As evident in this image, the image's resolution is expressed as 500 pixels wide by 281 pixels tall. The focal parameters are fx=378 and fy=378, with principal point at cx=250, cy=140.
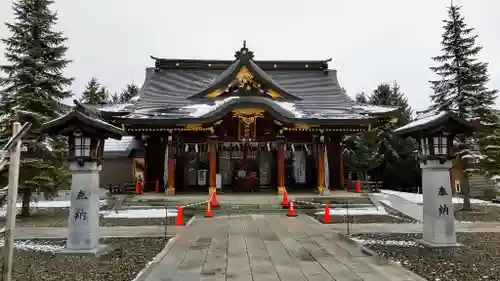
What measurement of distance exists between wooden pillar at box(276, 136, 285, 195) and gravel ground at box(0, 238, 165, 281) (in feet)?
34.2

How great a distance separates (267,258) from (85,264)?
3.61 m

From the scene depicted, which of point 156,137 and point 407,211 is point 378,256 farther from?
point 156,137

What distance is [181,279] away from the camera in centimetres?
620

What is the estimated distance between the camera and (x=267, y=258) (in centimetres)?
767

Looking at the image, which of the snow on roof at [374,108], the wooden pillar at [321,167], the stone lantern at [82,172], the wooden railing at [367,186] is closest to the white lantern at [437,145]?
the stone lantern at [82,172]

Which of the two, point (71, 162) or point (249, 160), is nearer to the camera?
point (71, 162)

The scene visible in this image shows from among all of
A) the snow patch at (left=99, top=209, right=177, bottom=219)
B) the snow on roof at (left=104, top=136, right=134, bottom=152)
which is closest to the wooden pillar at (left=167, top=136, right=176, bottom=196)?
the snow patch at (left=99, top=209, right=177, bottom=219)

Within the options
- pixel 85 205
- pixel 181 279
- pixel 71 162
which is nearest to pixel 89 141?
pixel 71 162

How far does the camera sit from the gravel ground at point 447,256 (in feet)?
21.3

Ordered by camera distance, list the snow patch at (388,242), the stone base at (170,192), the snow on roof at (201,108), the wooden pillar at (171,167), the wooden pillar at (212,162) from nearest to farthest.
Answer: the snow patch at (388,242) < the wooden pillar at (212,162) < the stone base at (170,192) < the wooden pillar at (171,167) < the snow on roof at (201,108)

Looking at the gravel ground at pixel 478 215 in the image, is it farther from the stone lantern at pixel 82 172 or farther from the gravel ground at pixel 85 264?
the stone lantern at pixel 82 172

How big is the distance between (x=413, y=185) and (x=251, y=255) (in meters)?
26.7

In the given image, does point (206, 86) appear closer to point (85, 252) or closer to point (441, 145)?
point (85, 252)

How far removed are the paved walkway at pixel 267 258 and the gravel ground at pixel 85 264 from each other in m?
0.46
